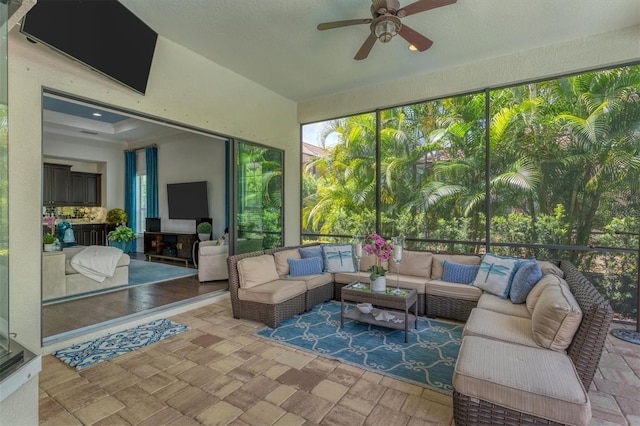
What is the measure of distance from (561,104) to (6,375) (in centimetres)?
565

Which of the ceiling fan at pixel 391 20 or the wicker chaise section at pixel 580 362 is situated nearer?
the wicker chaise section at pixel 580 362

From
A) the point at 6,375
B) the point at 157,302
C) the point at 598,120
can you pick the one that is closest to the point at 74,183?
the point at 157,302

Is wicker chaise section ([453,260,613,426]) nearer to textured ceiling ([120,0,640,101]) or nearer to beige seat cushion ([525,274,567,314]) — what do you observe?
beige seat cushion ([525,274,567,314])

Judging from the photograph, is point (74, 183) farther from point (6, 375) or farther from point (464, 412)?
point (464, 412)

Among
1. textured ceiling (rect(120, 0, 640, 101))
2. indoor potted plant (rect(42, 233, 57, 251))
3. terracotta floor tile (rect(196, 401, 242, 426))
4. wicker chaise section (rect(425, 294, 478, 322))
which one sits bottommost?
terracotta floor tile (rect(196, 401, 242, 426))

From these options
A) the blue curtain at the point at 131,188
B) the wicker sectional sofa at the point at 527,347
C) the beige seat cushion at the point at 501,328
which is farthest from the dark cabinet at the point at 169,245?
the beige seat cushion at the point at 501,328

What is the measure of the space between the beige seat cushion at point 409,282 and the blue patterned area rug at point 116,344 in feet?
8.41

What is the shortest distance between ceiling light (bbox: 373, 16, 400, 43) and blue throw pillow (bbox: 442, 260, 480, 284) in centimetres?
278

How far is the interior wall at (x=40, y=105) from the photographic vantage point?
2.63 metres

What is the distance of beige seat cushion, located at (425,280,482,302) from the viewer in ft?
11.7

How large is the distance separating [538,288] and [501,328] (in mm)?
698

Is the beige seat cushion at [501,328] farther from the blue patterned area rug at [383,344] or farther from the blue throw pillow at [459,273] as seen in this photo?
the blue throw pillow at [459,273]

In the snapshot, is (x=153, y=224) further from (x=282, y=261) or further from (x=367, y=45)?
(x=367, y=45)

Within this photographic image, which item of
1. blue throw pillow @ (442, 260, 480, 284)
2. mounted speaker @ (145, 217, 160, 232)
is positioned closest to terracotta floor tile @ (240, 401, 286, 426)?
blue throw pillow @ (442, 260, 480, 284)
